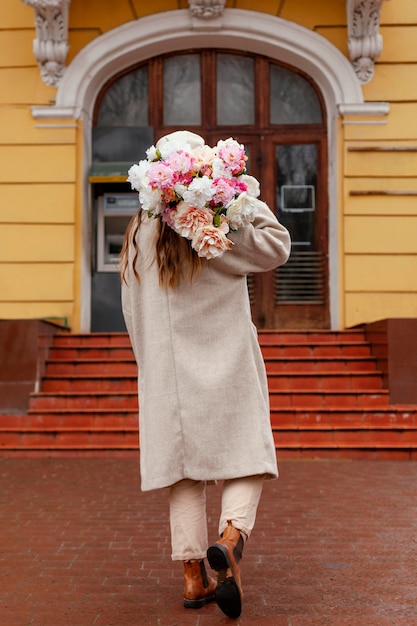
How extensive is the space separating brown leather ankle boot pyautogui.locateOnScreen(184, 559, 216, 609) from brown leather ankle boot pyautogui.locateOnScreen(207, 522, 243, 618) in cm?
24

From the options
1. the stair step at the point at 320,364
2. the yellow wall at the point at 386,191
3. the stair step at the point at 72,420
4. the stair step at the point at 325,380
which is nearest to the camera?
the stair step at the point at 72,420

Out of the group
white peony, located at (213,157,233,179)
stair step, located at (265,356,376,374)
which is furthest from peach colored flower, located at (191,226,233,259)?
stair step, located at (265,356,376,374)

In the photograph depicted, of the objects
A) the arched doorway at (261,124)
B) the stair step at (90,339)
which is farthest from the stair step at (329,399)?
the arched doorway at (261,124)

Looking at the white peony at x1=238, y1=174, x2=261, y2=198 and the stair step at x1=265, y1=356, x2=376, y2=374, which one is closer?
the white peony at x1=238, y1=174, x2=261, y2=198

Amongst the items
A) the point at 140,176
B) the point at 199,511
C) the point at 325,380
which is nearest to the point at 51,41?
the point at 325,380

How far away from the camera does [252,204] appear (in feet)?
10.9

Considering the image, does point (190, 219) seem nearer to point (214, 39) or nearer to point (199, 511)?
point (199, 511)

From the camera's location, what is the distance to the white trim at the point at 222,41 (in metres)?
11.3

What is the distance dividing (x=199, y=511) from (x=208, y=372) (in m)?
0.58

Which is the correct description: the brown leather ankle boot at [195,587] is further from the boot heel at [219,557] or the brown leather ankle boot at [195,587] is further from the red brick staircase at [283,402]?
the red brick staircase at [283,402]

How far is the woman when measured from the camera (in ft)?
10.8

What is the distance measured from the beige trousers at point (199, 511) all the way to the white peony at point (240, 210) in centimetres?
104

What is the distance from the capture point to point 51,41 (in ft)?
36.6

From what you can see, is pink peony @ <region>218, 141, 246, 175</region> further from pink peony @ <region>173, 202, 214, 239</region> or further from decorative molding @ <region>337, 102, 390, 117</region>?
decorative molding @ <region>337, 102, 390, 117</region>
